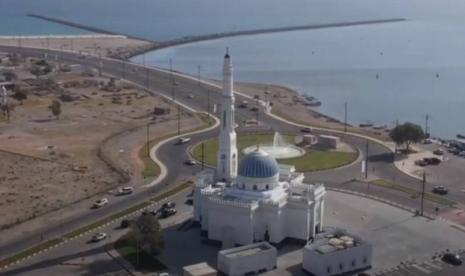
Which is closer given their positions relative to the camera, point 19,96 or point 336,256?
point 336,256

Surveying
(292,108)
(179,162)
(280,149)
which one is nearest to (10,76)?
(292,108)

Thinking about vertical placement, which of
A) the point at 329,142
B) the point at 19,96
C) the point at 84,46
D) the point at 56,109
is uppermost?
the point at 84,46

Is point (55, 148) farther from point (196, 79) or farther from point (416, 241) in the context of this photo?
point (196, 79)

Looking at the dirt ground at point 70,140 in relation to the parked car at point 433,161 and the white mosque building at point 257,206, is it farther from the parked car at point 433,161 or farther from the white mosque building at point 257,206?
the parked car at point 433,161

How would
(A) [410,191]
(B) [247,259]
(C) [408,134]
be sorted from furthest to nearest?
(C) [408,134] → (A) [410,191] → (B) [247,259]

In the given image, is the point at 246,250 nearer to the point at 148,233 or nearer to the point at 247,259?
the point at 247,259

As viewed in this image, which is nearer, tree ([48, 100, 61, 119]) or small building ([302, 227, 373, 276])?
small building ([302, 227, 373, 276])

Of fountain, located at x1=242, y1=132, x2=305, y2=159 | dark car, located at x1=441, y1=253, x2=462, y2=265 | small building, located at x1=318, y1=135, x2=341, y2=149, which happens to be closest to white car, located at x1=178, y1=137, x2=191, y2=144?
fountain, located at x1=242, y1=132, x2=305, y2=159

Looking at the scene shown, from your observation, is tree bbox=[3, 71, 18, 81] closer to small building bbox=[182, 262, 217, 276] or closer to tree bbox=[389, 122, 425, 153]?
tree bbox=[389, 122, 425, 153]
